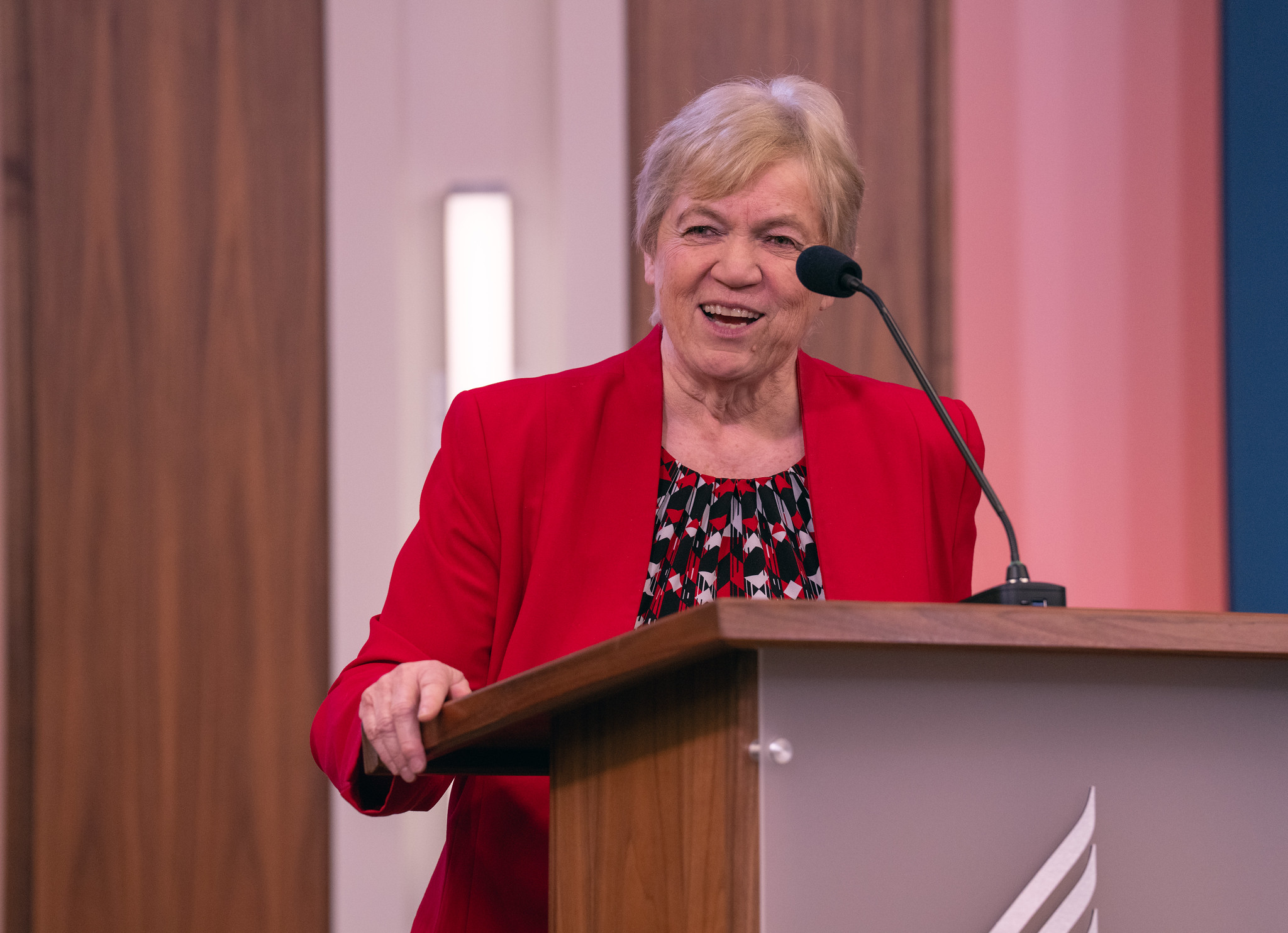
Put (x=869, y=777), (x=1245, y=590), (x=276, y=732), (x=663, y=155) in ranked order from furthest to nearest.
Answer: (x=1245, y=590), (x=276, y=732), (x=663, y=155), (x=869, y=777)

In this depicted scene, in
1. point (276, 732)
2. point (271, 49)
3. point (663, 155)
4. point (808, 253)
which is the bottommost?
point (276, 732)

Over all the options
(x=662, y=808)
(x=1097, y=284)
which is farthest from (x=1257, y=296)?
(x=662, y=808)

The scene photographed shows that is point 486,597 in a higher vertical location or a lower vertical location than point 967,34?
lower

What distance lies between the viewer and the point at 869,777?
0.75 metres

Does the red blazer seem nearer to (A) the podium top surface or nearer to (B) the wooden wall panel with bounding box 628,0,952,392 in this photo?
(A) the podium top surface

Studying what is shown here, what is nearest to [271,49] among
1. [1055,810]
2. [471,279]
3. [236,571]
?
[471,279]

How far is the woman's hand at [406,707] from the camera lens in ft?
3.11

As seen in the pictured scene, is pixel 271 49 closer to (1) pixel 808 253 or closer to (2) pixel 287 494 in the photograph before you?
(2) pixel 287 494

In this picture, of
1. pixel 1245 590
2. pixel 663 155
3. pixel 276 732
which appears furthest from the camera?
pixel 1245 590

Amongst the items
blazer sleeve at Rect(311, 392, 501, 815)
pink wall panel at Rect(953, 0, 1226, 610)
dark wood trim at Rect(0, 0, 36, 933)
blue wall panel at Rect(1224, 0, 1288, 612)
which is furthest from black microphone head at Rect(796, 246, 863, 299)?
dark wood trim at Rect(0, 0, 36, 933)

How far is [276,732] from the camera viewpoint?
245cm

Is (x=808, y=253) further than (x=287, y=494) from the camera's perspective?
No

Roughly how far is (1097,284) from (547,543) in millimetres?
1831

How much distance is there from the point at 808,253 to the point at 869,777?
2.28 feet
